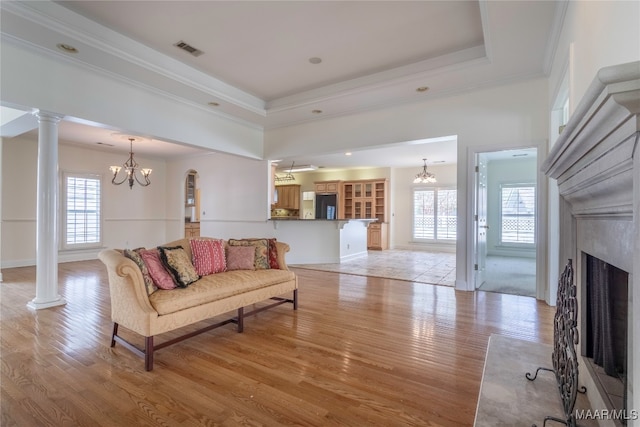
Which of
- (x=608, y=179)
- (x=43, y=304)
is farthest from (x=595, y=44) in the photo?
(x=43, y=304)

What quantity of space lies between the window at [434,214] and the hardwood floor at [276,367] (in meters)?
5.56

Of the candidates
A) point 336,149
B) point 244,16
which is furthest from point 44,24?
point 336,149

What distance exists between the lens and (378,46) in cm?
356

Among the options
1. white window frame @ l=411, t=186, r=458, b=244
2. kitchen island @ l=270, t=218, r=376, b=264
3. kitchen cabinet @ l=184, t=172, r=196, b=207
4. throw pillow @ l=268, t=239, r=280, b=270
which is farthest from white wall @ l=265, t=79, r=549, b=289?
kitchen cabinet @ l=184, t=172, r=196, b=207

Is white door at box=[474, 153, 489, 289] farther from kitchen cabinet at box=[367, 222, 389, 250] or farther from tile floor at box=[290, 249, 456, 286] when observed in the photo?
kitchen cabinet at box=[367, 222, 389, 250]

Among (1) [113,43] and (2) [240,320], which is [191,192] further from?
(2) [240,320]

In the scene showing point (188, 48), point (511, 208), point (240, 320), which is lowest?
point (240, 320)

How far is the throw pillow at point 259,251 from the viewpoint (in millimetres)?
3625

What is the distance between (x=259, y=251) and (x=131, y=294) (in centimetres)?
152

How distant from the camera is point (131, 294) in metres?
2.37

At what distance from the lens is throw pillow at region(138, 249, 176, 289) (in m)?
2.68

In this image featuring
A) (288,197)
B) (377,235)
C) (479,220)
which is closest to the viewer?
(479,220)

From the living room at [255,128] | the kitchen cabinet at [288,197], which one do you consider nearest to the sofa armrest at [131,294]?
the living room at [255,128]

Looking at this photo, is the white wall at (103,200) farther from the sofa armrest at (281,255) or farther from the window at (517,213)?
the window at (517,213)
